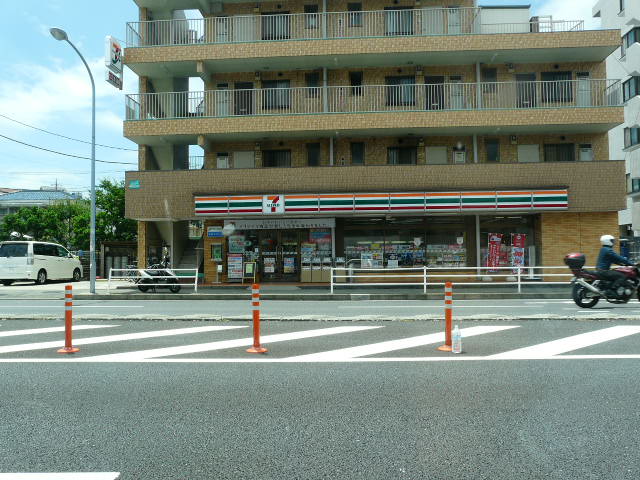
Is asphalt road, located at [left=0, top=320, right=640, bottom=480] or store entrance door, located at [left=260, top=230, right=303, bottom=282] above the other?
store entrance door, located at [left=260, top=230, right=303, bottom=282]

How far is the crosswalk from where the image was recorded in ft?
23.2

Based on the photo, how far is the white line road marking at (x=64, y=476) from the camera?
341 cm

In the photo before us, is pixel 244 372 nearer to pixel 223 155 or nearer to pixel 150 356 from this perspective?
pixel 150 356

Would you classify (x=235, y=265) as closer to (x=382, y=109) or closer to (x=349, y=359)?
(x=382, y=109)

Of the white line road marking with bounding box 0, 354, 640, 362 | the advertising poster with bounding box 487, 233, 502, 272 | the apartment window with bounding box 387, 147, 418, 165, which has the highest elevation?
the apartment window with bounding box 387, 147, 418, 165

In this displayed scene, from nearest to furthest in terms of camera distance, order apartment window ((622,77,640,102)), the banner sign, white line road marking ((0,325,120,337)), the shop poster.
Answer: white line road marking ((0,325,120,337))
the banner sign
the shop poster
apartment window ((622,77,640,102))

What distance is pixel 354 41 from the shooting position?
21.1 m

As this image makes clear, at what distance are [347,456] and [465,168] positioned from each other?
1844 cm

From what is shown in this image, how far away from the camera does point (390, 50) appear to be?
2103 cm

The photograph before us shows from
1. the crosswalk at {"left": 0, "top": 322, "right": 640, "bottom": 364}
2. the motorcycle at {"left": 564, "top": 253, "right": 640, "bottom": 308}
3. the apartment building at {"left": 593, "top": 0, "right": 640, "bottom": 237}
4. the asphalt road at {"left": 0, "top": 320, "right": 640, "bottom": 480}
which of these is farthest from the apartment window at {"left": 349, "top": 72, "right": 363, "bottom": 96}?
the apartment building at {"left": 593, "top": 0, "right": 640, "bottom": 237}

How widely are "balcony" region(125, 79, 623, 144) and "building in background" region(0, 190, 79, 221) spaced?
236 feet

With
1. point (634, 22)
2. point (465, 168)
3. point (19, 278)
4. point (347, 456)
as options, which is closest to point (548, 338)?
point (347, 456)

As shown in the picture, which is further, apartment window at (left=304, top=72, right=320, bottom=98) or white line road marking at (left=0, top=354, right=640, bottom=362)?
apartment window at (left=304, top=72, right=320, bottom=98)

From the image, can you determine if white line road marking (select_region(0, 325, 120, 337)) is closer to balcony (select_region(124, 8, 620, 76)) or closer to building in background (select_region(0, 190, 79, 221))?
balcony (select_region(124, 8, 620, 76))
